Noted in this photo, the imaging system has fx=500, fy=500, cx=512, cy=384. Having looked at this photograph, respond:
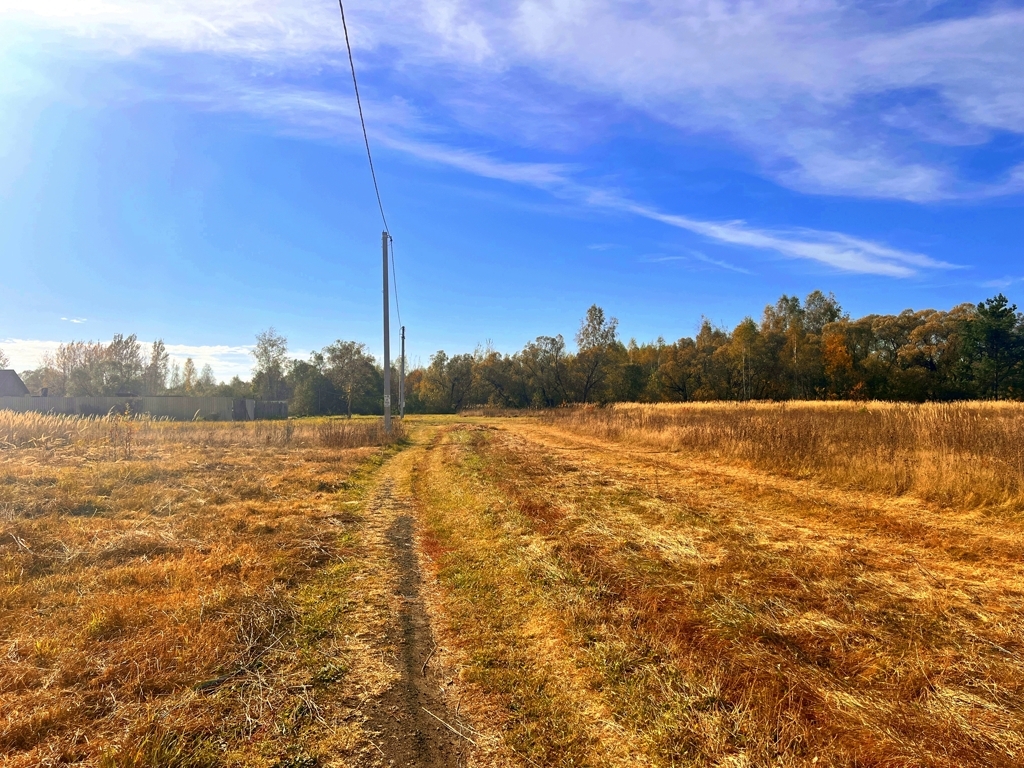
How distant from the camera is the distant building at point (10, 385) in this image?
46.2 meters

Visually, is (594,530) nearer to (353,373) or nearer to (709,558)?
(709,558)

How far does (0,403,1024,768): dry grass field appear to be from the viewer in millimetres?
2795

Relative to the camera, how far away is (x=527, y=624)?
14.3ft

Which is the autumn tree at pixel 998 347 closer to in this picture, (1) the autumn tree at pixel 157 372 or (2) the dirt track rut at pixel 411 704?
(2) the dirt track rut at pixel 411 704

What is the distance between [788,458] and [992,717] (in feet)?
33.0

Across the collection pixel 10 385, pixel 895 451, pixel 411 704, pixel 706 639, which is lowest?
pixel 411 704

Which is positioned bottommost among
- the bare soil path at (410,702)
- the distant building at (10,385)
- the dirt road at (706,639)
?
the bare soil path at (410,702)

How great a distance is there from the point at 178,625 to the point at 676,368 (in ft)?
188

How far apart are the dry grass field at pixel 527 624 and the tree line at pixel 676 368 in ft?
154

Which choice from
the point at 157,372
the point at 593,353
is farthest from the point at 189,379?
the point at 593,353

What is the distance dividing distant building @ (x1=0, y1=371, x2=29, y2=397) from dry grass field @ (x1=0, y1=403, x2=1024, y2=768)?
52502 millimetres

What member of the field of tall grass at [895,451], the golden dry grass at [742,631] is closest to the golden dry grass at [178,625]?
the golden dry grass at [742,631]

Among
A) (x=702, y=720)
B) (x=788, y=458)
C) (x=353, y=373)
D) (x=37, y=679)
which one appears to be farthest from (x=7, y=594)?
(x=353, y=373)

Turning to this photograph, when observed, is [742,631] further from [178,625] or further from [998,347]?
[998,347]
